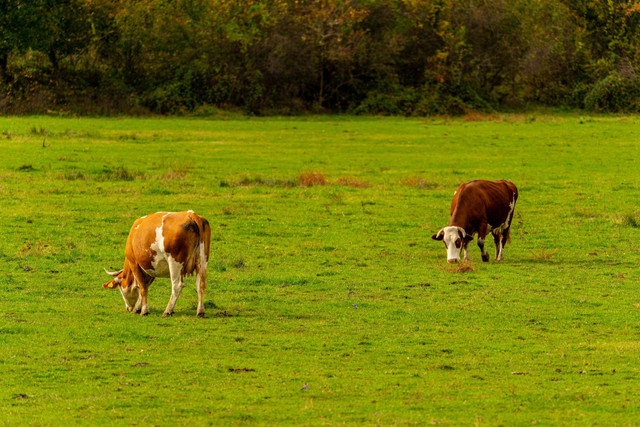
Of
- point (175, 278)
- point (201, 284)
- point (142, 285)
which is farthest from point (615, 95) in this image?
point (175, 278)

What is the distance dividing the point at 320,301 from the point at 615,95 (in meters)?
56.9

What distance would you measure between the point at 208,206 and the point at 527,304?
1312cm

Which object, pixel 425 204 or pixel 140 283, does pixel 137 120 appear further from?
pixel 140 283

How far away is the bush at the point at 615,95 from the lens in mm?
67062

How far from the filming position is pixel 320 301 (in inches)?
617

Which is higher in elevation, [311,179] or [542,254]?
[542,254]

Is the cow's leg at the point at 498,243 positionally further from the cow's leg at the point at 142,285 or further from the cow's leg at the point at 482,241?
the cow's leg at the point at 142,285

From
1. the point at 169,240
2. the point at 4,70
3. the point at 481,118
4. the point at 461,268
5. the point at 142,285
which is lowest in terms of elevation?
the point at 481,118

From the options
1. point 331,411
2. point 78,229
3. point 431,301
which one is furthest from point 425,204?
point 331,411

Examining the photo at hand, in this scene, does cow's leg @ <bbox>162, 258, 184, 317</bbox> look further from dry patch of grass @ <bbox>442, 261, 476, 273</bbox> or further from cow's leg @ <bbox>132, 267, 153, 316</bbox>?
dry patch of grass @ <bbox>442, 261, 476, 273</bbox>

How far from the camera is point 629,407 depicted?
9.51 metres

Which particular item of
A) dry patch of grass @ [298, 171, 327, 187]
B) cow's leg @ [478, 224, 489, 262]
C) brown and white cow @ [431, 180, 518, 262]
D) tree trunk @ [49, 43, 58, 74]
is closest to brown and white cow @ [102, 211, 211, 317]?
brown and white cow @ [431, 180, 518, 262]

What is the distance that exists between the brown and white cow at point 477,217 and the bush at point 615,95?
49.8m

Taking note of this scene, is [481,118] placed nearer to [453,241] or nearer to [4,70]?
[4,70]
